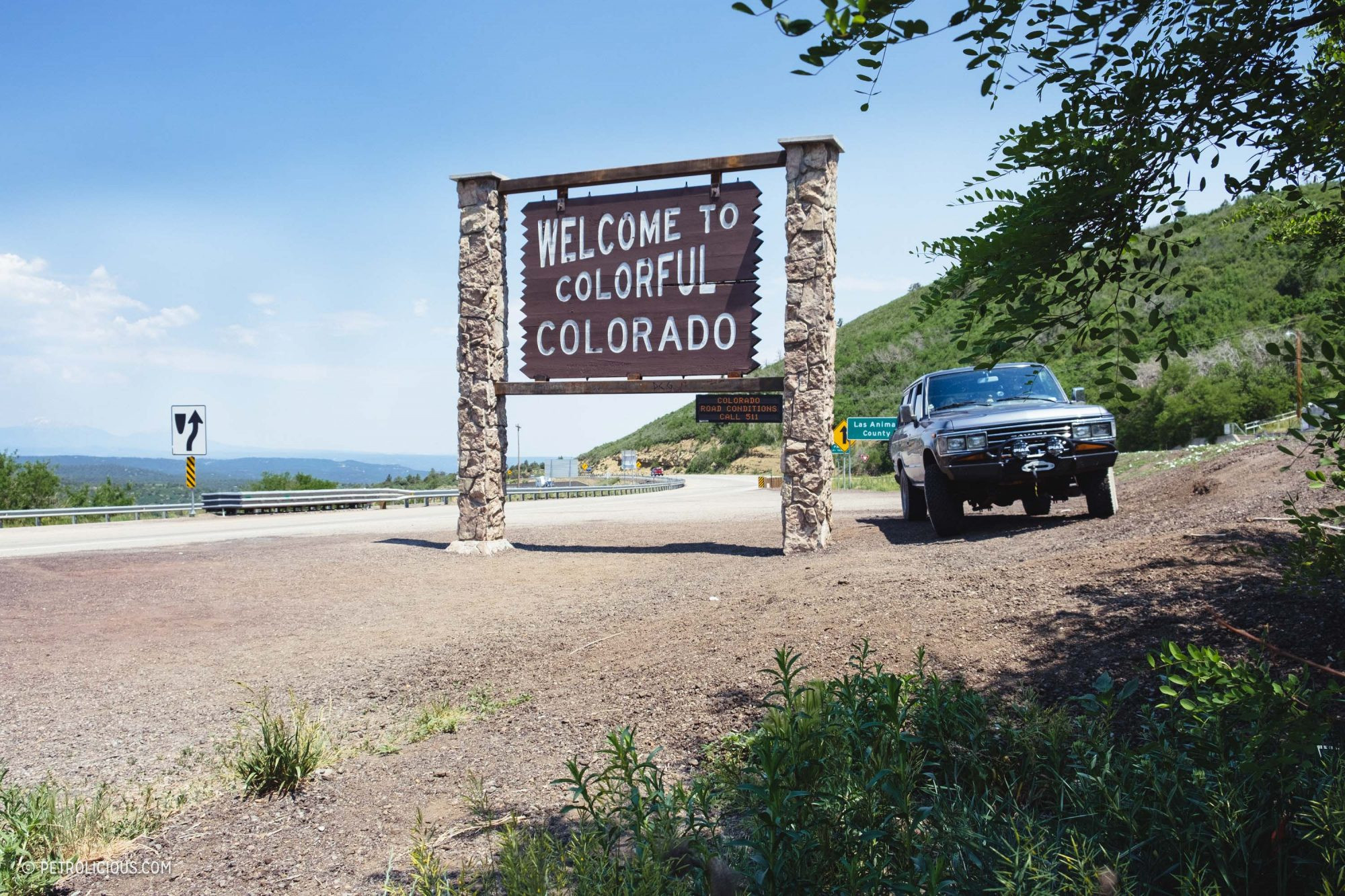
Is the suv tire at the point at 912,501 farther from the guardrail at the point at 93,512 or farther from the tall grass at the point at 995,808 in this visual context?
the guardrail at the point at 93,512

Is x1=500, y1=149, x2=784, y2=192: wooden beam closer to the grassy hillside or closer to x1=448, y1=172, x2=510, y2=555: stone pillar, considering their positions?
x1=448, y1=172, x2=510, y2=555: stone pillar

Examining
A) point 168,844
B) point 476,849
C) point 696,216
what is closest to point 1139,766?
point 476,849

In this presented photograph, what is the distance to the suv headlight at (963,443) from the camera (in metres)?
9.55

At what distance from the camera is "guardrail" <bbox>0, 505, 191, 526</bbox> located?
21844 mm

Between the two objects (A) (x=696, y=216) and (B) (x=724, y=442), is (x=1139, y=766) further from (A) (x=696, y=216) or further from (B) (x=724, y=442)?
(B) (x=724, y=442)

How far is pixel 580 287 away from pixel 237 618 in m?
7.24

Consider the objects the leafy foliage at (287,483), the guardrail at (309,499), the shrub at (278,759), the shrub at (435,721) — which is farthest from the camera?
the leafy foliage at (287,483)

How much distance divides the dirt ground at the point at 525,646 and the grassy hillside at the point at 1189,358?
1.45 metres

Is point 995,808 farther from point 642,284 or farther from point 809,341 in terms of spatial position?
point 642,284

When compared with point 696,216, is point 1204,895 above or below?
below

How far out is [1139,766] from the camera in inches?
116

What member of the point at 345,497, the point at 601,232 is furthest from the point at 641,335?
the point at 345,497

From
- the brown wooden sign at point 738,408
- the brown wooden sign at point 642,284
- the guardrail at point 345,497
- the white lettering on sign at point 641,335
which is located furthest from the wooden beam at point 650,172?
the guardrail at point 345,497

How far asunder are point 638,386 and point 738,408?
8.82 feet
